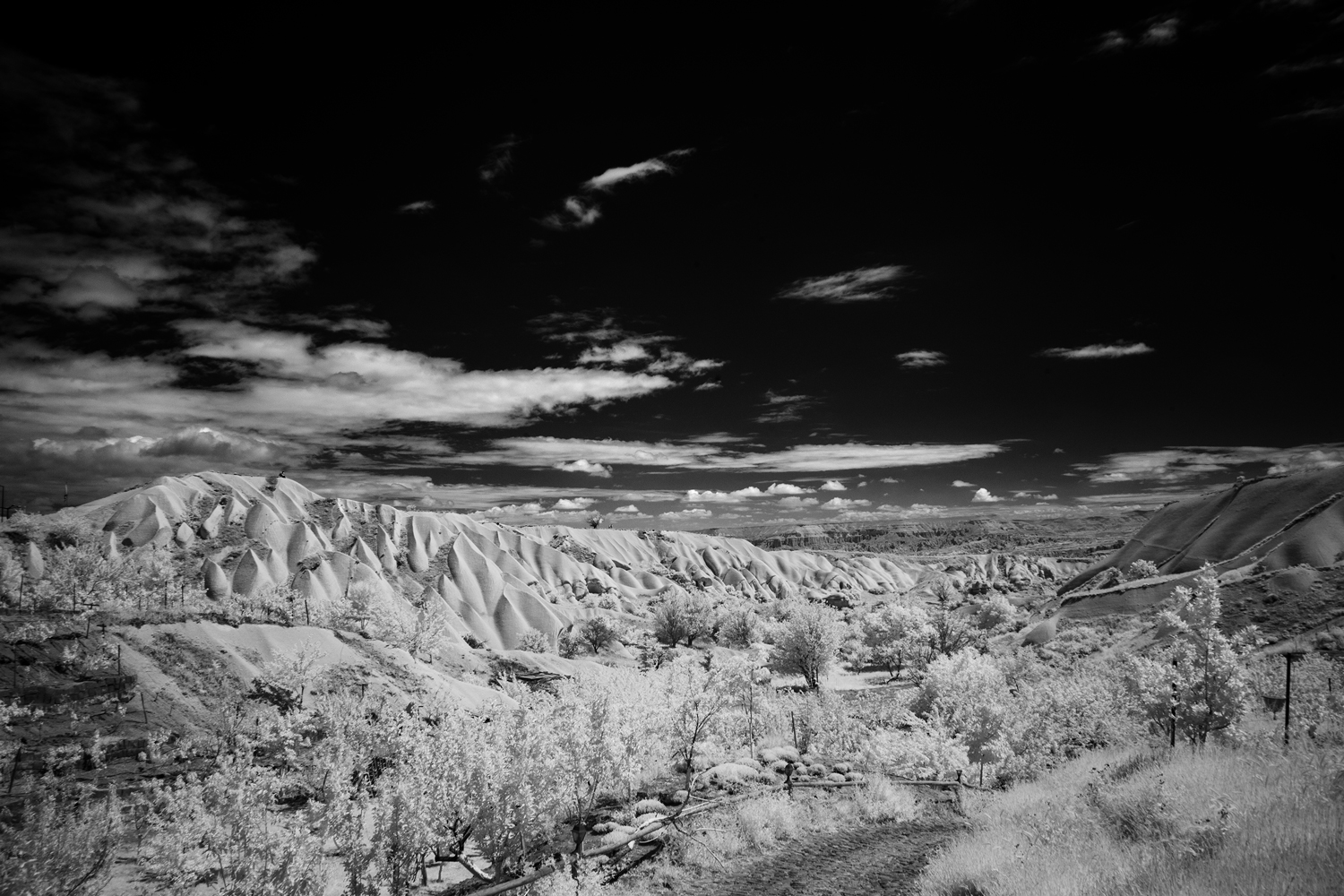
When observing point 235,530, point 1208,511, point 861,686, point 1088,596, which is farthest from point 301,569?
point 1208,511

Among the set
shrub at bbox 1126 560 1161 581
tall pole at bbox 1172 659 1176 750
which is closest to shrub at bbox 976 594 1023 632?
shrub at bbox 1126 560 1161 581

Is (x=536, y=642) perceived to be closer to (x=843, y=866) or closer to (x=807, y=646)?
(x=807, y=646)

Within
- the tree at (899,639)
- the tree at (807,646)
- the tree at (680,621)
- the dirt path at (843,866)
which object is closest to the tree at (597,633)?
the tree at (680,621)

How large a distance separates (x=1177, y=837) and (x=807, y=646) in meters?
37.3

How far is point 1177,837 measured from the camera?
796 cm

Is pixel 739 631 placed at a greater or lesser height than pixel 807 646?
lesser

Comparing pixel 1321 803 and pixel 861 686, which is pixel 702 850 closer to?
pixel 1321 803

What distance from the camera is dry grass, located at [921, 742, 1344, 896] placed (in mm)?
6293

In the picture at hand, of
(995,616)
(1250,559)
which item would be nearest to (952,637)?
(995,616)

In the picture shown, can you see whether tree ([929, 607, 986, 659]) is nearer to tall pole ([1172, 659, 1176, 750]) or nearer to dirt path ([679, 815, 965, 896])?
tall pole ([1172, 659, 1176, 750])

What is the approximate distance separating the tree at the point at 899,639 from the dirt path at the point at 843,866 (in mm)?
39652

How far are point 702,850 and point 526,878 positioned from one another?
12.2 ft

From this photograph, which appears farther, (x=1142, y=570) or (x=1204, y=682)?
(x=1142, y=570)

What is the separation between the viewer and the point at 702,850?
467 inches
